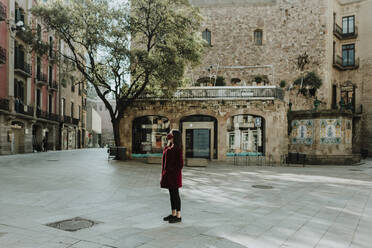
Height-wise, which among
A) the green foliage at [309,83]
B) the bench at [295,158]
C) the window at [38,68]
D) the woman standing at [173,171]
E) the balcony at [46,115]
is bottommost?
the bench at [295,158]

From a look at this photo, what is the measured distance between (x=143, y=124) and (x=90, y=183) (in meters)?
11.7

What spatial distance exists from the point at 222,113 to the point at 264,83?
10.2 m

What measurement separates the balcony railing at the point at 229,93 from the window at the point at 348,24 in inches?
677

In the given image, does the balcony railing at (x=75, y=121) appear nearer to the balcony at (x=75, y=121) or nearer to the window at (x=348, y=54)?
the balcony at (x=75, y=121)

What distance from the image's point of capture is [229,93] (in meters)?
21.6

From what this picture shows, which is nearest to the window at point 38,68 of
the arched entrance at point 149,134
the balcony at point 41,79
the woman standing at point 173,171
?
the balcony at point 41,79

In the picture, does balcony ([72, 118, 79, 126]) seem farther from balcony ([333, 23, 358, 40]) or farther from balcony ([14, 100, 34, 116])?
balcony ([333, 23, 358, 40])

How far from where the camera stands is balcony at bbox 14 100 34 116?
86.4ft

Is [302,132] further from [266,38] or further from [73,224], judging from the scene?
[73,224]

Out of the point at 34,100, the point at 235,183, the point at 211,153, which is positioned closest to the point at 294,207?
the point at 235,183

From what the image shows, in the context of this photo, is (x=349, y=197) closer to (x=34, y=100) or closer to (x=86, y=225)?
Result: (x=86, y=225)

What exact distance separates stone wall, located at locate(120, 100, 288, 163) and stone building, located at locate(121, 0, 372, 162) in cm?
7

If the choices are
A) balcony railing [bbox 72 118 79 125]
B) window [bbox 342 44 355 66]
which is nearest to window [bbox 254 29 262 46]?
window [bbox 342 44 355 66]

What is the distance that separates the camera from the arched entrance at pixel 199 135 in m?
21.8
